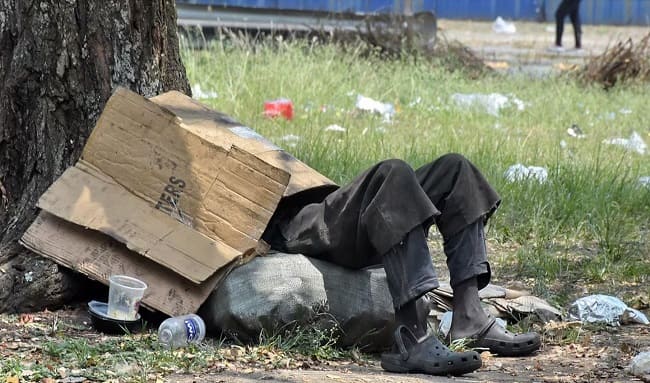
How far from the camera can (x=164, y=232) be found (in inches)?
158

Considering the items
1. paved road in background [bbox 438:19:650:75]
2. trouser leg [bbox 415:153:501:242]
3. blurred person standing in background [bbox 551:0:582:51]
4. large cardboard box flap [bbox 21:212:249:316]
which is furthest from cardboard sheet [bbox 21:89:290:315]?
blurred person standing in background [bbox 551:0:582:51]

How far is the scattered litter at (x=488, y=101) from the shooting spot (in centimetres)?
984

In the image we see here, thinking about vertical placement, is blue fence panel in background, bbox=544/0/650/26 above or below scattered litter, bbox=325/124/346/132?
below

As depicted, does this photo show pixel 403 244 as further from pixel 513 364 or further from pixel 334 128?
pixel 334 128

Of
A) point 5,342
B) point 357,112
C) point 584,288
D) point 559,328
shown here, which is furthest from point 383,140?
point 5,342

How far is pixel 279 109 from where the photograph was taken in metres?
8.53

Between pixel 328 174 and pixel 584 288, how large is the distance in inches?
71.5

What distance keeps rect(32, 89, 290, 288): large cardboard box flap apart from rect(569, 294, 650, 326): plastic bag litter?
1.46m

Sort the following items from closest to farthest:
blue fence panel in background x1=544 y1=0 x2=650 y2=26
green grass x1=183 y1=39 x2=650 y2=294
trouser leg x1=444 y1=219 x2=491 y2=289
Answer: trouser leg x1=444 y1=219 x2=491 y2=289
green grass x1=183 y1=39 x2=650 y2=294
blue fence panel in background x1=544 y1=0 x2=650 y2=26

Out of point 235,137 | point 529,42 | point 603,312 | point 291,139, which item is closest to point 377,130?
point 291,139

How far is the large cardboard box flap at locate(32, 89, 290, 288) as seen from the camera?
401 centimetres

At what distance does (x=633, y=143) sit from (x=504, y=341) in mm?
4926

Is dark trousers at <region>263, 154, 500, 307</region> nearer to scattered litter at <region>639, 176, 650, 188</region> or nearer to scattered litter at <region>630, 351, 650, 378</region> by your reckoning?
scattered litter at <region>630, 351, 650, 378</region>

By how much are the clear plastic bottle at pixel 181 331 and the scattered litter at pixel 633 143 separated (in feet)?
17.3
